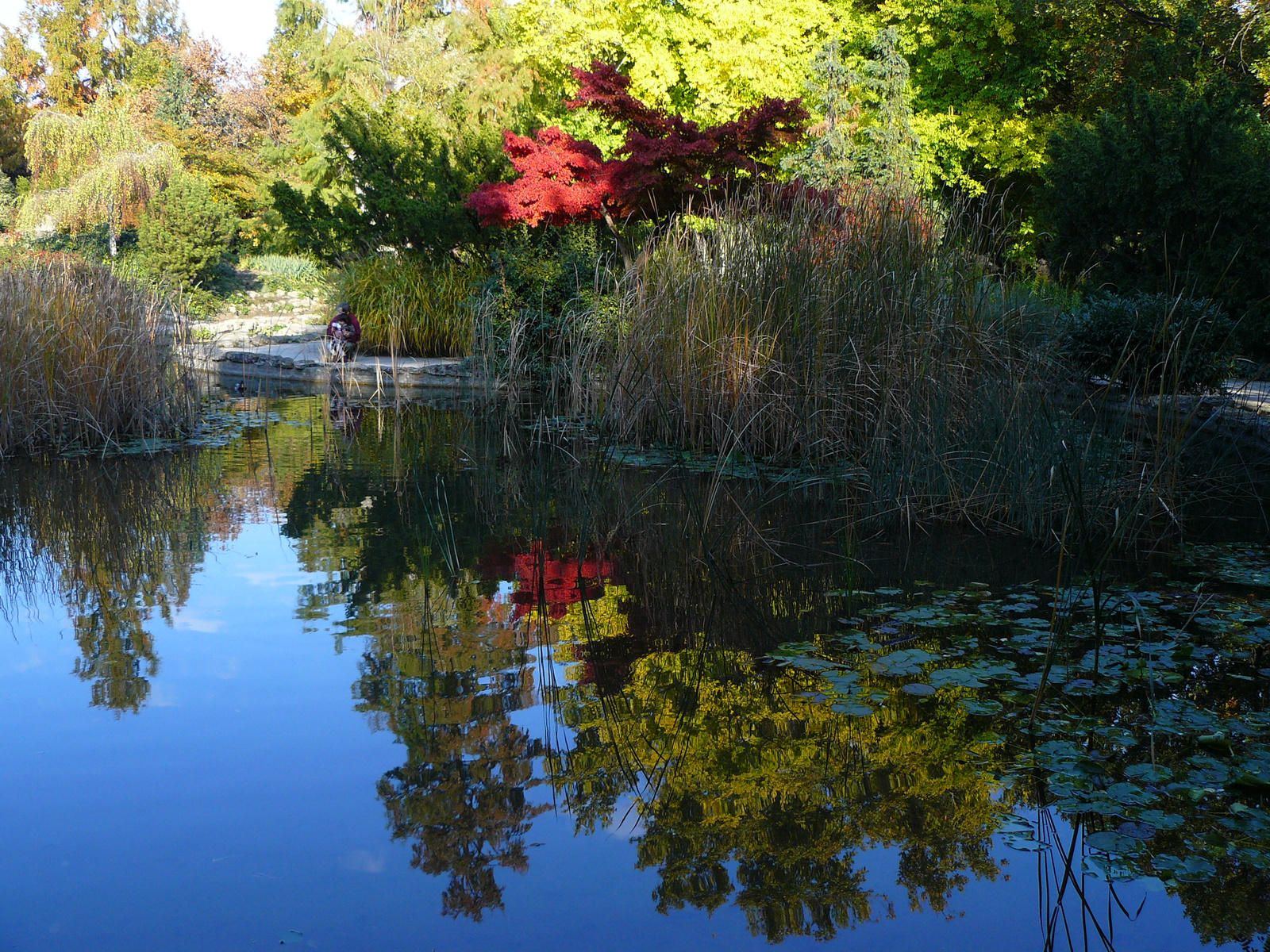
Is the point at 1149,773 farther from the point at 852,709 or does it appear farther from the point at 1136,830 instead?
the point at 852,709

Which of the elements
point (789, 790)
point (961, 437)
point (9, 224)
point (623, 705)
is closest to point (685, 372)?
point (961, 437)

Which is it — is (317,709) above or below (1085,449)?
below

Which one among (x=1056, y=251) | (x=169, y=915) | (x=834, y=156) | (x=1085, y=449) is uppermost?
(x=834, y=156)

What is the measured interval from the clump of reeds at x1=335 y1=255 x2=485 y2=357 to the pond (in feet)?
27.6

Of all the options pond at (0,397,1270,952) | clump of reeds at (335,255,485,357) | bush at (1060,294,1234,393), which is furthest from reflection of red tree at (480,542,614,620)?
clump of reeds at (335,255,485,357)

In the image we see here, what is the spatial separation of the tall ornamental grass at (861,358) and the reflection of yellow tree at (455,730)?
1884 millimetres

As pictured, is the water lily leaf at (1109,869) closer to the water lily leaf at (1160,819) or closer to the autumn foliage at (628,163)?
the water lily leaf at (1160,819)

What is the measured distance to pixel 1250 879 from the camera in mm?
1887

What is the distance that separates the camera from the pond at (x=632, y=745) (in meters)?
1.87

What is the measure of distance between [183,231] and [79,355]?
14.2 metres

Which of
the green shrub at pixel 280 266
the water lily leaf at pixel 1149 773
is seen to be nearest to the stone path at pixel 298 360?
the green shrub at pixel 280 266

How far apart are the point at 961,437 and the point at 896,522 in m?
0.56

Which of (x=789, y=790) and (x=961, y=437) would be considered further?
(x=961, y=437)

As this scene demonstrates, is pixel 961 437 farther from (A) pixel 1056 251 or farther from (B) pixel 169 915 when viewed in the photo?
(A) pixel 1056 251
